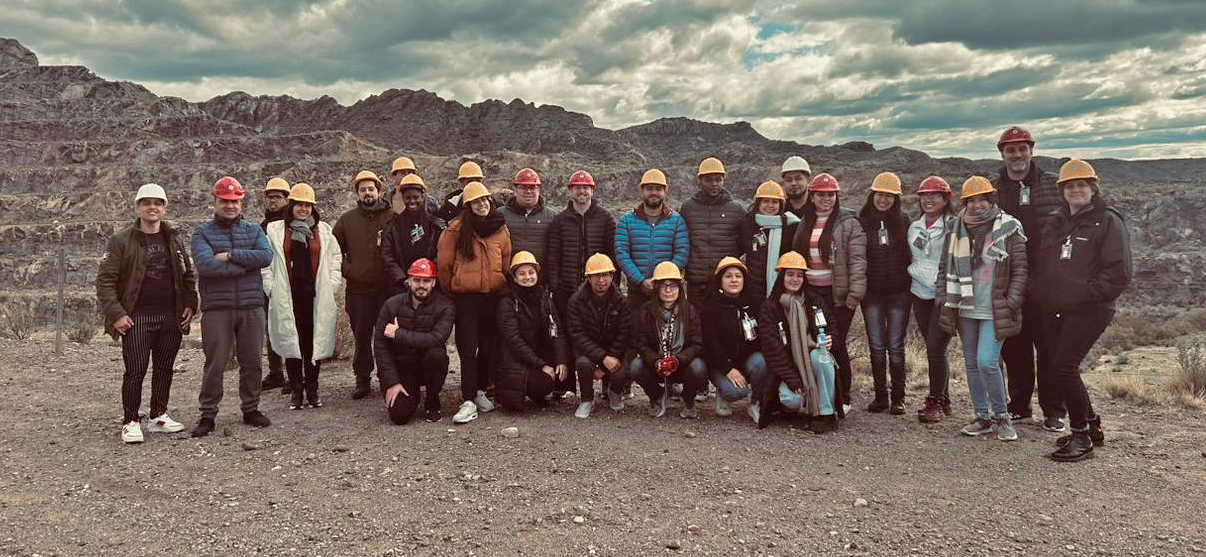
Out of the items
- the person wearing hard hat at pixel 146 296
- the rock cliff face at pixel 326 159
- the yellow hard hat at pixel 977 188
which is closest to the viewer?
the person wearing hard hat at pixel 146 296

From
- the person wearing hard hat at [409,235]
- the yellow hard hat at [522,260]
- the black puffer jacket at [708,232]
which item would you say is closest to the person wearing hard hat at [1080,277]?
the black puffer jacket at [708,232]

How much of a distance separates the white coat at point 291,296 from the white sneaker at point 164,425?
99 cm

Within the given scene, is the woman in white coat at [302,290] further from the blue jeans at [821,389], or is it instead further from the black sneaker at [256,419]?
the blue jeans at [821,389]

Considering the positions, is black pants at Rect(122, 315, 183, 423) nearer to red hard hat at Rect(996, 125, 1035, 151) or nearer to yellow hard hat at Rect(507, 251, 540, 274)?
yellow hard hat at Rect(507, 251, 540, 274)

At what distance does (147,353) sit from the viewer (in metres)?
5.74

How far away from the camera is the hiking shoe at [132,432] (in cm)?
574

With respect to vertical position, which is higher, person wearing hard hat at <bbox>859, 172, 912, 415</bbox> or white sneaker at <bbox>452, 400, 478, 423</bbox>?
person wearing hard hat at <bbox>859, 172, 912, 415</bbox>

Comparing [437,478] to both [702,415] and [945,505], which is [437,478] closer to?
[702,415]

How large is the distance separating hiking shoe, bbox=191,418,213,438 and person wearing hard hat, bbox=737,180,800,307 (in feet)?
15.2

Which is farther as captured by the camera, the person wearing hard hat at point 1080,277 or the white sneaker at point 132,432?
the white sneaker at point 132,432

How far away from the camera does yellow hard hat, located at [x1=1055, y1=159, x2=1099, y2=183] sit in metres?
5.37

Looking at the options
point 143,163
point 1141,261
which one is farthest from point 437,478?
point 143,163

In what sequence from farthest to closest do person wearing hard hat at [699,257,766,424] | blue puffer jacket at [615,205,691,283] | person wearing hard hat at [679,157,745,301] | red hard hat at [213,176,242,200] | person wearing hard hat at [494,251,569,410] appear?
1. person wearing hard hat at [679,157,745,301]
2. blue puffer jacket at [615,205,691,283]
3. person wearing hard hat at [494,251,569,410]
4. person wearing hard hat at [699,257,766,424]
5. red hard hat at [213,176,242,200]

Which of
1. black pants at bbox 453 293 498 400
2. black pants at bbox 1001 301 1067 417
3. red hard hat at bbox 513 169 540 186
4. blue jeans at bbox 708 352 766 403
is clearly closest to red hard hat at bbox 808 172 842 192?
blue jeans at bbox 708 352 766 403
